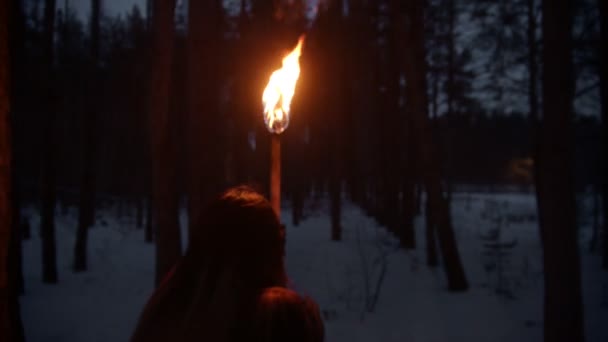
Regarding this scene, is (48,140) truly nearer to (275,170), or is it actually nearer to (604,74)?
(275,170)

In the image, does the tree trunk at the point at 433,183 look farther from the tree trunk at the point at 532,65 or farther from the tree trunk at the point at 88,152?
the tree trunk at the point at 88,152

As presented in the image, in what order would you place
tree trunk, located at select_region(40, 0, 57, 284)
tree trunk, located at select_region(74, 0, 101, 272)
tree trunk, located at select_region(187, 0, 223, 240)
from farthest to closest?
tree trunk, located at select_region(74, 0, 101, 272) < tree trunk, located at select_region(40, 0, 57, 284) < tree trunk, located at select_region(187, 0, 223, 240)

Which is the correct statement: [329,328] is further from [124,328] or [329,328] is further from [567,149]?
[567,149]

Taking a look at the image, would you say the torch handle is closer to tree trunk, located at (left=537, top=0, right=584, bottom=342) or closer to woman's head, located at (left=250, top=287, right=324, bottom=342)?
woman's head, located at (left=250, top=287, right=324, bottom=342)

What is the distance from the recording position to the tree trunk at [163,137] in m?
7.77

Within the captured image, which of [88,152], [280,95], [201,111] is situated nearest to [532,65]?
[201,111]

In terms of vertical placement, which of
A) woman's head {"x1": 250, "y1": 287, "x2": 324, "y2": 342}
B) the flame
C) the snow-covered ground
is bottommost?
the snow-covered ground

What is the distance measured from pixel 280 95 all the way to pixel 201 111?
18.5 feet

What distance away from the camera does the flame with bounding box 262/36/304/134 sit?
266 cm

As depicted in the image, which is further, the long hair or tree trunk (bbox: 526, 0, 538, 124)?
tree trunk (bbox: 526, 0, 538, 124)

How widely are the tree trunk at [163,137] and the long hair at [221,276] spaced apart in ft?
20.7

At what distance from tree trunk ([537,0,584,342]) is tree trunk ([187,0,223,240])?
5443mm

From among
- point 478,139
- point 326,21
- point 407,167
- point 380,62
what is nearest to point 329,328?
point 407,167

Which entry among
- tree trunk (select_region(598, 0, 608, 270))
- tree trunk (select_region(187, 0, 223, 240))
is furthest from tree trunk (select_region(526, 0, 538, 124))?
tree trunk (select_region(187, 0, 223, 240))
